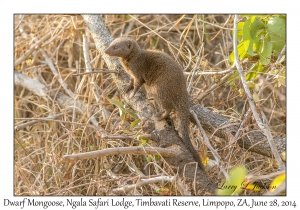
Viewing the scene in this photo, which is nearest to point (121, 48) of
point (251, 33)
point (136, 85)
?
point (136, 85)

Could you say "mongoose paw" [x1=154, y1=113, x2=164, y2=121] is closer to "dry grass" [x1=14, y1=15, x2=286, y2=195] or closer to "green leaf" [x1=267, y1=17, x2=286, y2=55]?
"dry grass" [x1=14, y1=15, x2=286, y2=195]

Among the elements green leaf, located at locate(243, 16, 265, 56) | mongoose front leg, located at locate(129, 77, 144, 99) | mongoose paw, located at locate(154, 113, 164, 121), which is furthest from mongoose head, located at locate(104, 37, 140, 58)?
green leaf, located at locate(243, 16, 265, 56)

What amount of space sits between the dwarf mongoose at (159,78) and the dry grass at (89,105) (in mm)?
245

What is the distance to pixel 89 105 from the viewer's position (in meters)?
3.30

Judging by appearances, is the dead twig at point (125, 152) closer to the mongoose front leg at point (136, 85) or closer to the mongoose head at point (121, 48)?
the mongoose front leg at point (136, 85)

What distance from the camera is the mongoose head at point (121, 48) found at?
2971 millimetres

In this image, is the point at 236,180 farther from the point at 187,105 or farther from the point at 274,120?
the point at 274,120

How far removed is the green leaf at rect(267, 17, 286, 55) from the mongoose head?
100 cm

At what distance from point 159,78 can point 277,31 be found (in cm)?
87

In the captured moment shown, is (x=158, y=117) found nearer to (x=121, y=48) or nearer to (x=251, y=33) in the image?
(x=121, y=48)

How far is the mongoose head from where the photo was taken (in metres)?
2.97

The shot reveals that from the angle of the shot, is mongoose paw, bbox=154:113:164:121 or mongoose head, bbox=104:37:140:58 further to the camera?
mongoose head, bbox=104:37:140:58

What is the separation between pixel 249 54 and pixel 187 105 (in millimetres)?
573
